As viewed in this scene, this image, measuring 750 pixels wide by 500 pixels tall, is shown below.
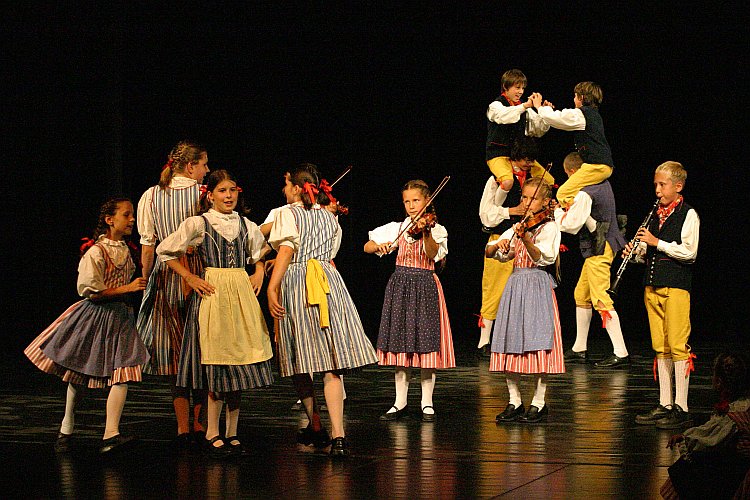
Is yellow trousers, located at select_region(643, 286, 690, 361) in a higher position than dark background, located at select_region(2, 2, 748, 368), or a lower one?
lower

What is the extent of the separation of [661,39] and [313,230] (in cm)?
574

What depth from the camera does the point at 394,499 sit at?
350 centimetres

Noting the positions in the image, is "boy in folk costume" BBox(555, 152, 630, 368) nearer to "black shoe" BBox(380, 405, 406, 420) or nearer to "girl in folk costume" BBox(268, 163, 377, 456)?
"black shoe" BBox(380, 405, 406, 420)

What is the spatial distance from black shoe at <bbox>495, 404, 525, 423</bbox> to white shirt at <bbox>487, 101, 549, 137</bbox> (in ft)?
6.32

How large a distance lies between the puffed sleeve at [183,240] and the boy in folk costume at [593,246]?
11.4 feet

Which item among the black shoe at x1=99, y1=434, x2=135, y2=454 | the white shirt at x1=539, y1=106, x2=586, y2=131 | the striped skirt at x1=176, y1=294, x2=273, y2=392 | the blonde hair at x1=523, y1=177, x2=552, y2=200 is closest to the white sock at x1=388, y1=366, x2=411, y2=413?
the blonde hair at x1=523, y1=177, x2=552, y2=200

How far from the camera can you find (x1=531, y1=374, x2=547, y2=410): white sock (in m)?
5.09

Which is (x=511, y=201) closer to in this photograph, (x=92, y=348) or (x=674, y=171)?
(x=674, y=171)

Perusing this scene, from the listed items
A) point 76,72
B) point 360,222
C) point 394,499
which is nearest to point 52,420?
point 394,499

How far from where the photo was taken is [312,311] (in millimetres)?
4359

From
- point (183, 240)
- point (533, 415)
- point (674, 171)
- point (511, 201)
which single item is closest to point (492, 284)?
point (511, 201)

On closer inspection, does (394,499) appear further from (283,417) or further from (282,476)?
(283,417)

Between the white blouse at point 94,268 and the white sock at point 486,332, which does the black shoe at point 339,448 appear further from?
the white sock at point 486,332

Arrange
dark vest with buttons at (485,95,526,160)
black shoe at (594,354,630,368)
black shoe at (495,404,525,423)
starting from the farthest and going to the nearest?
black shoe at (594,354,630,368) → dark vest with buttons at (485,95,526,160) → black shoe at (495,404,525,423)
